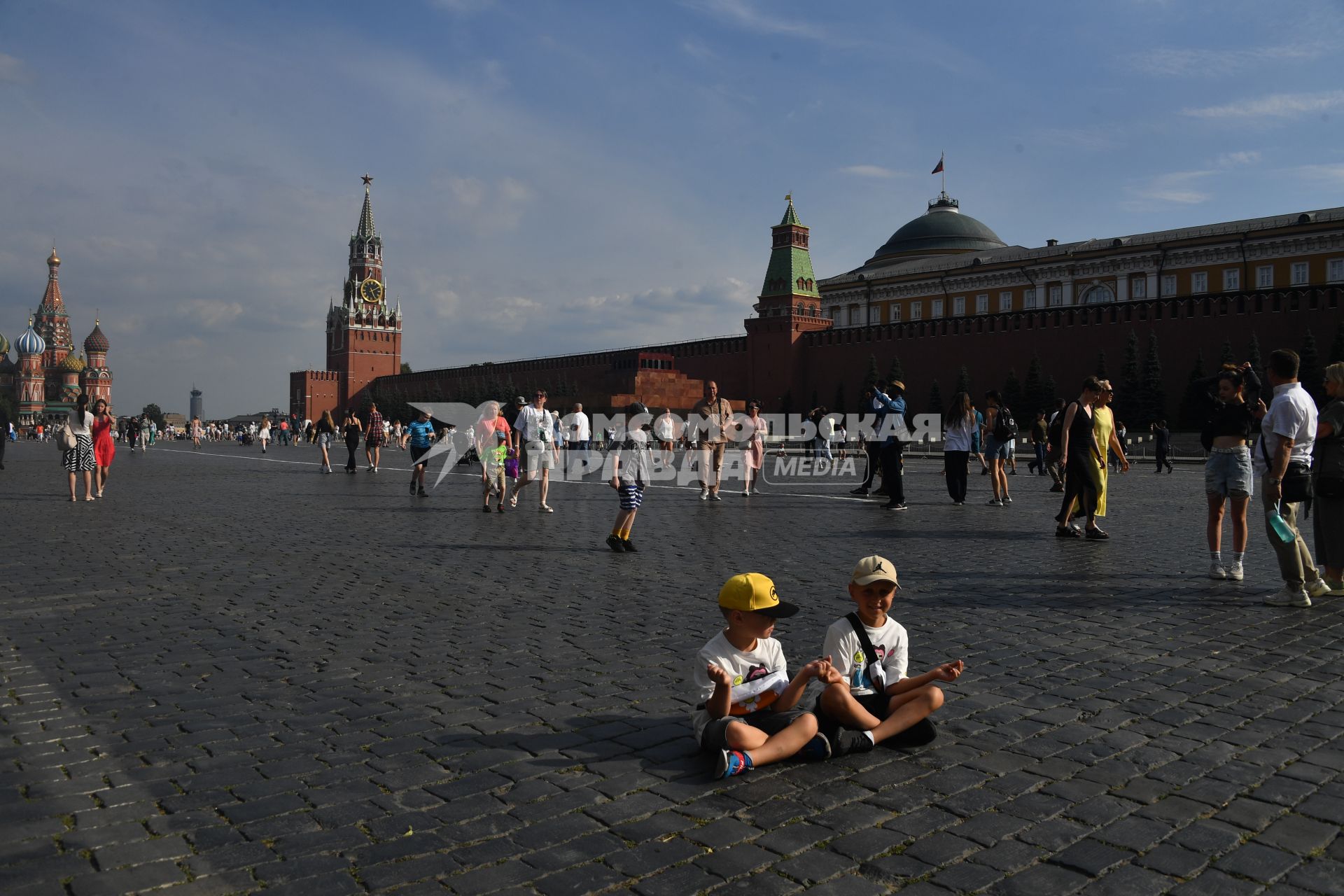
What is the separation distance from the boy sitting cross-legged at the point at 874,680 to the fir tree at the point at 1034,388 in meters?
37.4

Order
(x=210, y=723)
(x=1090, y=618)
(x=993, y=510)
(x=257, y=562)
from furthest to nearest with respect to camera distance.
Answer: (x=993, y=510), (x=257, y=562), (x=1090, y=618), (x=210, y=723)

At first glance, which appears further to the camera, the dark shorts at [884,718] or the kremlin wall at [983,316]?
the kremlin wall at [983,316]

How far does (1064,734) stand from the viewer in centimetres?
299

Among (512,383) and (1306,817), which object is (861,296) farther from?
(1306,817)

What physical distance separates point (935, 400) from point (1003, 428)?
31.3 meters


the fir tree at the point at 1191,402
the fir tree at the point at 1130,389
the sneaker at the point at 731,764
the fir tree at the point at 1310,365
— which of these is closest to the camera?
the sneaker at the point at 731,764

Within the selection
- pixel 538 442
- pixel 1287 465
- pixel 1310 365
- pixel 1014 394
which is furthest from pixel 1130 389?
pixel 1287 465

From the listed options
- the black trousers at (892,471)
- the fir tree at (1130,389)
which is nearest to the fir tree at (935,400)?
the fir tree at (1130,389)

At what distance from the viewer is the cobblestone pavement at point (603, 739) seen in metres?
2.15

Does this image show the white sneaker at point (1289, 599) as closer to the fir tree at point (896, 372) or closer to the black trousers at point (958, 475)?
the black trousers at point (958, 475)

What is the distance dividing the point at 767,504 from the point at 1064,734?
27.8 feet

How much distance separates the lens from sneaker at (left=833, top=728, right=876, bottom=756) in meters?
2.81

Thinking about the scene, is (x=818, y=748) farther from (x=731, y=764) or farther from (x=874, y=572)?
(x=874, y=572)

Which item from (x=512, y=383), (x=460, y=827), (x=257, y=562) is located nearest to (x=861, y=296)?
(x=512, y=383)
